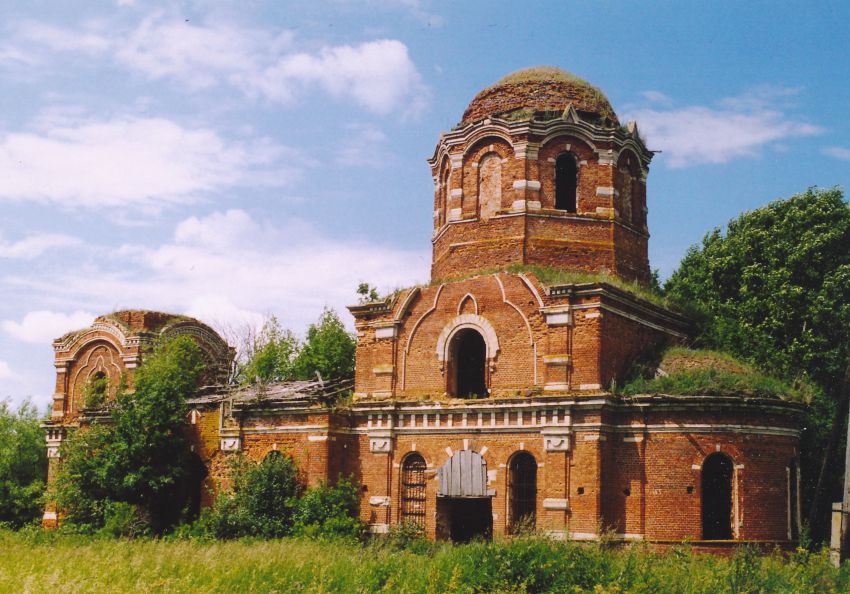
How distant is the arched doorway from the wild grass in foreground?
475 cm

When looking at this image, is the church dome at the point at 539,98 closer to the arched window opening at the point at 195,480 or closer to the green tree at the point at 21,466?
the arched window opening at the point at 195,480

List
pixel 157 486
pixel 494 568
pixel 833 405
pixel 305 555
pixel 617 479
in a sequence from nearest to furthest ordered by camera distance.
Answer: pixel 494 568
pixel 305 555
pixel 617 479
pixel 157 486
pixel 833 405

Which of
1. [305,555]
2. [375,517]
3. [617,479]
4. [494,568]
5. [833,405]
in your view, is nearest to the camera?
[494,568]

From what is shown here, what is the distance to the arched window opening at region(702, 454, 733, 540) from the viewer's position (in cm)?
2117

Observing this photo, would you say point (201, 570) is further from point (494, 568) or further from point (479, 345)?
point (479, 345)

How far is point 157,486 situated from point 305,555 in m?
9.35

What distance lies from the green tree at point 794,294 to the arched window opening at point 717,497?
640 centimetres

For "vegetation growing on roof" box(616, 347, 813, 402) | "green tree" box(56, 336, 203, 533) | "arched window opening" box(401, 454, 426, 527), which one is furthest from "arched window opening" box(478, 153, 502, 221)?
"green tree" box(56, 336, 203, 533)

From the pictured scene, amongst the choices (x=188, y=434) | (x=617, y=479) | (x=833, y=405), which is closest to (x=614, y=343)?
(x=617, y=479)

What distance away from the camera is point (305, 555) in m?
18.3

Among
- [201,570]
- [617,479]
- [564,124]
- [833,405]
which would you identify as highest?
[564,124]

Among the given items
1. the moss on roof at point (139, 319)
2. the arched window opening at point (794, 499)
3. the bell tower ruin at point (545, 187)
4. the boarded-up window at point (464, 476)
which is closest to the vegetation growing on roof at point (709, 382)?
the arched window opening at point (794, 499)

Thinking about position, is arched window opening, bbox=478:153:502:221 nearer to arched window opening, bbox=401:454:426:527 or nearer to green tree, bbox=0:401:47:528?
arched window opening, bbox=401:454:426:527

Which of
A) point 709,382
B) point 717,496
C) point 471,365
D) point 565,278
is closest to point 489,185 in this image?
point 565,278
